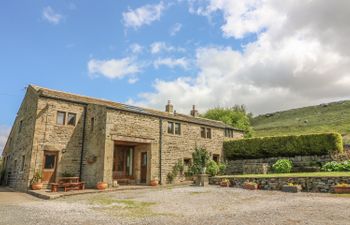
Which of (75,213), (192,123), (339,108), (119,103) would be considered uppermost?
(339,108)

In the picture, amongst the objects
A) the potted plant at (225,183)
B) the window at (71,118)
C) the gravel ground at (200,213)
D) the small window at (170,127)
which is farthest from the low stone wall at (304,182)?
the window at (71,118)

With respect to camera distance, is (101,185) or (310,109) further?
(310,109)

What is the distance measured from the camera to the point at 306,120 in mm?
58625

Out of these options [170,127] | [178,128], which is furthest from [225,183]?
[178,128]

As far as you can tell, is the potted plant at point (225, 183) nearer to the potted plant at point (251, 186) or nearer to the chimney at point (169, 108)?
the potted plant at point (251, 186)

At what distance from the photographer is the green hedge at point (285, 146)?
65.2 ft

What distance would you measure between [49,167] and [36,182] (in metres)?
1.61

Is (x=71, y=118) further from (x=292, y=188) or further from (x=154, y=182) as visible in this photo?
(x=292, y=188)

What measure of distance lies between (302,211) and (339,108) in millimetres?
66156

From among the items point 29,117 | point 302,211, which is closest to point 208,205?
point 302,211

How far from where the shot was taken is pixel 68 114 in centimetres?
2006

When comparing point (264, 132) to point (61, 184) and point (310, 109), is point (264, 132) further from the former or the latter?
point (61, 184)

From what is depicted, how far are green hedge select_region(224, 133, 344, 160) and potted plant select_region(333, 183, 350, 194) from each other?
8683 mm

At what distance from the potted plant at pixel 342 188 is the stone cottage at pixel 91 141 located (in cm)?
1201
